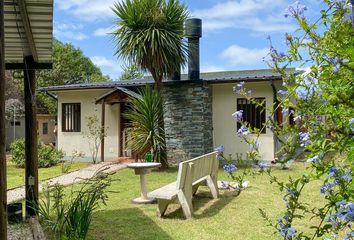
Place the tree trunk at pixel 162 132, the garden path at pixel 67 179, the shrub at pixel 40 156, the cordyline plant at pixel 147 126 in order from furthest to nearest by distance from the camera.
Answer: the shrub at pixel 40 156 → the tree trunk at pixel 162 132 → the cordyline plant at pixel 147 126 → the garden path at pixel 67 179

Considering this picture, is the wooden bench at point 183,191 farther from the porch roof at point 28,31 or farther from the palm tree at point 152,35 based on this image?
the palm tree at point 152,35

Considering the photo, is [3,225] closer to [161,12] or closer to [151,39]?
[151,39]

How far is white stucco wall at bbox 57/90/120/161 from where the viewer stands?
15156 mm

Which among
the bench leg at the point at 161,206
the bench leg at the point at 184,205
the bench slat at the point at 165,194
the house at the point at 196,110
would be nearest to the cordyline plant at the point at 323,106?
the bench slat at the point at 165,194

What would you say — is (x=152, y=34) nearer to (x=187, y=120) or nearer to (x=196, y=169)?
(x=187, y=120)

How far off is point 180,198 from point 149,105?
5.78 meters

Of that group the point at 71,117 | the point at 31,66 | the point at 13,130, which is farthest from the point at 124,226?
the point at 13,130

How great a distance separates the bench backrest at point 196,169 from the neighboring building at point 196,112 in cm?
420

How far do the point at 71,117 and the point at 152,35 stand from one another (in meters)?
6.55

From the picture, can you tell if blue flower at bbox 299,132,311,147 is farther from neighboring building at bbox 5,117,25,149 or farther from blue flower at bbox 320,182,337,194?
neighboring building at bbox 5,117,25,149

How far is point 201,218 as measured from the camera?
597 centimetres

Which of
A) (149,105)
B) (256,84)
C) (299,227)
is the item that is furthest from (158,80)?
(299,227)

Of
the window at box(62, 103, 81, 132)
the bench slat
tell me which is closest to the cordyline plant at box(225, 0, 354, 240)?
the bench slat

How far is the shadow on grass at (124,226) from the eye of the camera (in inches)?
203
